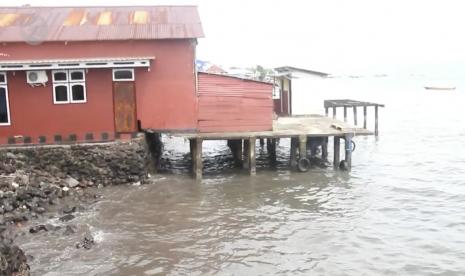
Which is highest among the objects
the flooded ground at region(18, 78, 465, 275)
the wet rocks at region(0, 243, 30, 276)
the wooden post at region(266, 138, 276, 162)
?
the wooden post at region(266, 138, 276, 162)

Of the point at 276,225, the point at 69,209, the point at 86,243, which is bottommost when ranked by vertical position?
the point at 276,225

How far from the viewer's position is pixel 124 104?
20578 millimetres

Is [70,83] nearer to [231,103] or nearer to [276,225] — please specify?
[231,103]

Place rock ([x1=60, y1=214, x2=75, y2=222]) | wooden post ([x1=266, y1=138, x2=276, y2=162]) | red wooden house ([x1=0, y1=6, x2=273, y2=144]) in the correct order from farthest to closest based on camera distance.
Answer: wooden post ([x1=266, y1=138, x2=276, y2=162])
red wooden house ([x1=0, y1=6, x2=273, y2=144])
rock ([x1=60, y1=214, x2=75, y2=222])

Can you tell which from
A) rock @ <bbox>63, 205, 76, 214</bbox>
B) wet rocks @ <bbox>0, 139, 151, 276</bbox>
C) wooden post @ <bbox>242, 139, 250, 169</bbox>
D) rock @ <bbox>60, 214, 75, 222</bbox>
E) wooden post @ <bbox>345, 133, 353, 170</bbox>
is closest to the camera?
rock @ <bbox>60, 214, 75, 222</bbox>

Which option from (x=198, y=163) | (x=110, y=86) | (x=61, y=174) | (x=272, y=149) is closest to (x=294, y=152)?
(x=272, y=149)

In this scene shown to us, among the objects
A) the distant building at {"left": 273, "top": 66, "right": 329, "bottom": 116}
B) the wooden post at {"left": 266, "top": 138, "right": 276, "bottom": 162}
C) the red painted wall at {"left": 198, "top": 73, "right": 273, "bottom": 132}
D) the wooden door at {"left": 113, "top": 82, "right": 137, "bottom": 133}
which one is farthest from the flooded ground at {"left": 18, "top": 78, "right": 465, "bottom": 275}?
the distant building at {"left": 273, "top": 66, "right": 329, "bottom": 116}

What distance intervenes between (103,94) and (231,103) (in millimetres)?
5085

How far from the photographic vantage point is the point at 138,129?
20781 millimetres

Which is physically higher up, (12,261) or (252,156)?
(252,156)

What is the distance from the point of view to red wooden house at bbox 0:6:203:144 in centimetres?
1983

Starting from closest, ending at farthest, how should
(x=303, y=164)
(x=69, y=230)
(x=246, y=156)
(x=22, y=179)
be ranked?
(x=69, y=230)
(x=22, y=179)
(x=303, y=164)
(x=246, y=156)

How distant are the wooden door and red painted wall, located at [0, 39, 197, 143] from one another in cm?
20

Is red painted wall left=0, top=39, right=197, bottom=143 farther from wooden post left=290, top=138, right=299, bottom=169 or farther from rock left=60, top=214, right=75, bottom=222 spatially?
rock left=60, top=214, right=75, bottom=222
